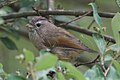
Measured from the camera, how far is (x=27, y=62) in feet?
4.46

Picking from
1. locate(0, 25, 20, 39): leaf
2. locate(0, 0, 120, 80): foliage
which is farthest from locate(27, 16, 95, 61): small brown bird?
locate(0, 0, 120, 80): foliage

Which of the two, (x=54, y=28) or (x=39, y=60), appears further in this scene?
(x=54, y=28)

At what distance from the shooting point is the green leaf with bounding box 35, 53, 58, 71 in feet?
4.32

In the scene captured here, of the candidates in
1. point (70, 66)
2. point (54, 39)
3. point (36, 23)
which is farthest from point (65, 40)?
point (70, 66)

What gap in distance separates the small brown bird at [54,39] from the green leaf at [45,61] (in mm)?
1741

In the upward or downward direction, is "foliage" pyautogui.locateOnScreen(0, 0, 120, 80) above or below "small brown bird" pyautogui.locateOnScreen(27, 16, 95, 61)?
above

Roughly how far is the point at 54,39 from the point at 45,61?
82.2 inches

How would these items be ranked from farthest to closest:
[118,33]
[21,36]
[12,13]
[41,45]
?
[21,36]
[12,13]
[41,45]
[118,33]

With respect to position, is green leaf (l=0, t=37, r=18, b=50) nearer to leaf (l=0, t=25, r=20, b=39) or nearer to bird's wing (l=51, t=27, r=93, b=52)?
leaf (l=0, t=25, r=20, b=39)

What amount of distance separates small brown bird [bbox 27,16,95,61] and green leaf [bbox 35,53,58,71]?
5.71ft

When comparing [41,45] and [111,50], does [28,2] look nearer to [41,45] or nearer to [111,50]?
[41,45]

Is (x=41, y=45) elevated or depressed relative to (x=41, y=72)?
depressed

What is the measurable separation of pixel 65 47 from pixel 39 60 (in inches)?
81.7

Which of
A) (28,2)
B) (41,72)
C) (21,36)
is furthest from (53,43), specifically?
(41,72)
